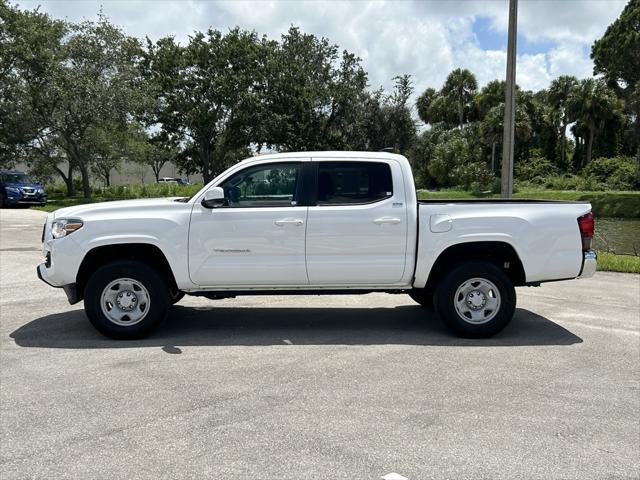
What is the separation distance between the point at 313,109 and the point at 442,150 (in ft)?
69.5

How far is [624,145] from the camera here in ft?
194

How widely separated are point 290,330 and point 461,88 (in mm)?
67043

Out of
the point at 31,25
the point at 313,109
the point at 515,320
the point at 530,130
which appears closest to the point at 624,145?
the point at 530,130

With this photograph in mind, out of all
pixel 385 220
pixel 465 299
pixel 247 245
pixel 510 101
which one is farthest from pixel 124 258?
pixel 510 101

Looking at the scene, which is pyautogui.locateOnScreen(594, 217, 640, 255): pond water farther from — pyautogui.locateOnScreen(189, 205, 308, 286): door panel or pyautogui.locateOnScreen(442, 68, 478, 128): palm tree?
pyautogui.locateOnScreen(442, 68, 478, 128): palm tree

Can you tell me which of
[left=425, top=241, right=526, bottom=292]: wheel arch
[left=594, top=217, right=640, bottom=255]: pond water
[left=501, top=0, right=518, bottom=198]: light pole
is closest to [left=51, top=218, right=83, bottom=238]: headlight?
[left=425, top=241, right=526, bottom=292]: wheel arch

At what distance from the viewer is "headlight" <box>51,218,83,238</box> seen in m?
6.26

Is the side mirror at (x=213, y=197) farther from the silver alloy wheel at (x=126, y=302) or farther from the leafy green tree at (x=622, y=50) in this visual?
the leafy green tree at (x=622, y=50)

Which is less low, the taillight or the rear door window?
the rear door window

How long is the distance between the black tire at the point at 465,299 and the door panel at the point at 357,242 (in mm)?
530

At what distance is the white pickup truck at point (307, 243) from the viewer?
248 inches

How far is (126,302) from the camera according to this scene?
637cm

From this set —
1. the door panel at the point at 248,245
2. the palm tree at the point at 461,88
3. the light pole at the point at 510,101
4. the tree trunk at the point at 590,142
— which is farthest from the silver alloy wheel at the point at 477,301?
the palm tree at the point at 461,88

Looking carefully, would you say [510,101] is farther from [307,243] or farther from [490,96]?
[490,96]
